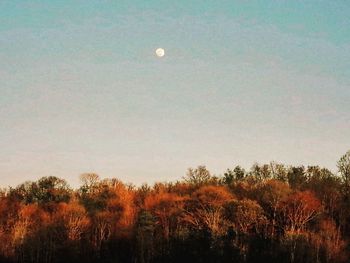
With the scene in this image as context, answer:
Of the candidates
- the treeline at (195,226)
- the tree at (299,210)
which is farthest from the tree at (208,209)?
the tree at (299,210)

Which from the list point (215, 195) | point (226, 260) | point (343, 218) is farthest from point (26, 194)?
point (343, 218)

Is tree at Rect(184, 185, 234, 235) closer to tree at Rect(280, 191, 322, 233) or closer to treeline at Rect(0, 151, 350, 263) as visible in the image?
treeline at Rect(0, 151, 350, 263)

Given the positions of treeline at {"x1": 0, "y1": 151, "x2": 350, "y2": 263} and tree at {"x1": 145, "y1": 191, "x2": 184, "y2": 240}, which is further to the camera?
tree at {"x1": 145, "y1": 191, "x2": 184, "y2": 240}

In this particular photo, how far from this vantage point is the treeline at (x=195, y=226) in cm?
8106

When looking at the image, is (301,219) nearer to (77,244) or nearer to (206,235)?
(206,235)

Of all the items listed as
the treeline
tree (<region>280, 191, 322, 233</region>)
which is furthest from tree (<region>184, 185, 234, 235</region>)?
tree (<region>280, 191, 322, 233</region>)

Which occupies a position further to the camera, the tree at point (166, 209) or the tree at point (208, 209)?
the tree at point (166, 209)

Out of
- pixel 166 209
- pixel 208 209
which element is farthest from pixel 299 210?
pixel 166 209

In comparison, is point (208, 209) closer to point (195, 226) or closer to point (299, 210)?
point (195, 226)

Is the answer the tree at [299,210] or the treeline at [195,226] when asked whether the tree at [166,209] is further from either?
the tree at [299,210]

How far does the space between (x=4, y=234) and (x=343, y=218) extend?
59.3m

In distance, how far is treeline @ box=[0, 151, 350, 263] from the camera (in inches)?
3191

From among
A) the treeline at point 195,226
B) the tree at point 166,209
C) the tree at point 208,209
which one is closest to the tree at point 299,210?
the treeline at point 195,226

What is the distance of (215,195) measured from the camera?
93.2 m
